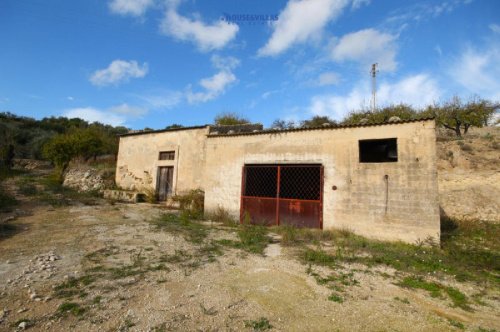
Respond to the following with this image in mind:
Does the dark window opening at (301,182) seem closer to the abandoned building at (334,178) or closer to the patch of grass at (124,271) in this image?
the abandoned building at (334,178)

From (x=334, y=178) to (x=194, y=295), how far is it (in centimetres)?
562

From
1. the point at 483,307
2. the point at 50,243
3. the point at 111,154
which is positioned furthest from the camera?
the point at 111,154

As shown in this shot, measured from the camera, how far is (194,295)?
148 inches

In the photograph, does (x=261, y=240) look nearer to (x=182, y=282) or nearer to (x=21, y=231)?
(x=182, y=282)

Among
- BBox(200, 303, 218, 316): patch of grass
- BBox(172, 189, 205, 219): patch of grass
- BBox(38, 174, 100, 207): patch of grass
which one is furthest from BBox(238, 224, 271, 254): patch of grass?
BBox(38, 174, 100, 207): patch of grass

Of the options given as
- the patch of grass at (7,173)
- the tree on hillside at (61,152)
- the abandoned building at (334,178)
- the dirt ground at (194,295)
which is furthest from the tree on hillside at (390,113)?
the patch of grass at (7,173)

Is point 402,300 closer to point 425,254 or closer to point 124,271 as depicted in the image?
point 425,254

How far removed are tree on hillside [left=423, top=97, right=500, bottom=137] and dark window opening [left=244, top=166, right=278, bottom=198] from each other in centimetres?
1594

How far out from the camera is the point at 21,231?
6.96m

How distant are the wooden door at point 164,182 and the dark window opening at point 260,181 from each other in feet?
18.8

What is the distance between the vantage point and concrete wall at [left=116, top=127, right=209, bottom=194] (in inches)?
503

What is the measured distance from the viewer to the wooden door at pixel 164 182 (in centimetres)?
1363

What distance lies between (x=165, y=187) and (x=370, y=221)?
10279mm

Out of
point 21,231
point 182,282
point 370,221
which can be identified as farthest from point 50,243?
point 370,221
